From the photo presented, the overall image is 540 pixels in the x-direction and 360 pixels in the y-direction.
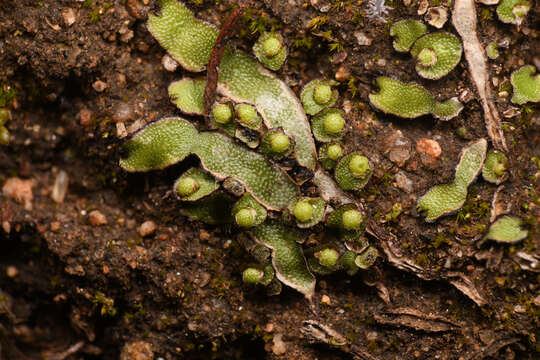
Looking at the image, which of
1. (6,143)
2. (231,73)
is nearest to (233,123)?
(231,73)

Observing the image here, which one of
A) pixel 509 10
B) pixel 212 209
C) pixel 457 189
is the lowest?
pixel 212 209

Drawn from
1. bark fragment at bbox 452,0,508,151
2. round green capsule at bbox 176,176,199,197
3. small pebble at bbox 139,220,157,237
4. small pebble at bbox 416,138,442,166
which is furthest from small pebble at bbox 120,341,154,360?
bark fragment at bbox 452,0,508,151

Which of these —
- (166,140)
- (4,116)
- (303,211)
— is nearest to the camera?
(303,211)

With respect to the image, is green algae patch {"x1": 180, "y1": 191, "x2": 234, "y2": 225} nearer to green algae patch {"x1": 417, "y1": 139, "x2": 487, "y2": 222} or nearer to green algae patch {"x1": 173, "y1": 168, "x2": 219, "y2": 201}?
green algae patch {"x1": 173, "y1": 168, "x2": 219, "y2": 201}

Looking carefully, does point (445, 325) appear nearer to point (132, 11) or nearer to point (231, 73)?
point (231, 73)

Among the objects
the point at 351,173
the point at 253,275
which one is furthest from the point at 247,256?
the point at 351,173

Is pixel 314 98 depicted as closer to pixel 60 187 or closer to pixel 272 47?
pixel 272 47

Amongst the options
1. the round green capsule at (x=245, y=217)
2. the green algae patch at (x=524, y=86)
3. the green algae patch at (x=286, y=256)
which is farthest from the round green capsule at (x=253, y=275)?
the green algae patch at (x=524, y=86)

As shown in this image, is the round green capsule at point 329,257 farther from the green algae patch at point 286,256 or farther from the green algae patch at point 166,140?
the green algae patch at point 166,140
